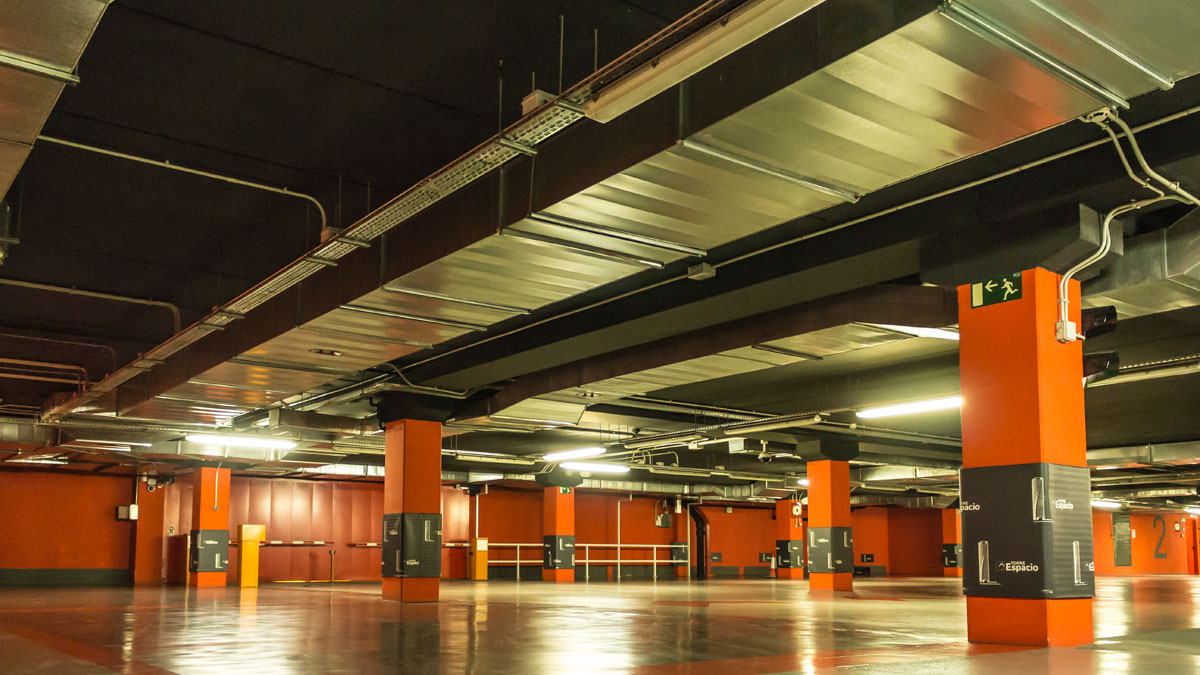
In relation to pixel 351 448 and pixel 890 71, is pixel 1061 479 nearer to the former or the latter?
pixel 890 71

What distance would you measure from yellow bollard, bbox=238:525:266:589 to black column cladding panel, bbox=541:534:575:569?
8911 millimetres

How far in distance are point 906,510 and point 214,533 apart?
31138mm

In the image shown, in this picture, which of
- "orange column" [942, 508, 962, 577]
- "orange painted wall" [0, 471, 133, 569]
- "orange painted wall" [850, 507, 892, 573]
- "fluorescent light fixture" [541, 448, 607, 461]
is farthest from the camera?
"orange painted wall" [850, 507, 892, 573]

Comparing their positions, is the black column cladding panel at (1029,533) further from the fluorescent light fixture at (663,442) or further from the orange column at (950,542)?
the orange column at (950,542)

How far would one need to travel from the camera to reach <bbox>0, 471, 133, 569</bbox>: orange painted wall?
26250mm

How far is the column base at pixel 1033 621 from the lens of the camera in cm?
769

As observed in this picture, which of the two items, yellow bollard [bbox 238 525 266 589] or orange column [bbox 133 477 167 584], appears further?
orange column [bbox 133 477 167 584]

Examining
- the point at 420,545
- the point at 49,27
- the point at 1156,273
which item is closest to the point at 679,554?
the point at 420,545

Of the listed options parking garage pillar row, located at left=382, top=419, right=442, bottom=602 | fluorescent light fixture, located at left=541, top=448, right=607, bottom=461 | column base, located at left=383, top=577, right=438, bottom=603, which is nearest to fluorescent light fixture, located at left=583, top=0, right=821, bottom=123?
parking garage pillar row, located at left=382, top=419, right=442, bottom=602

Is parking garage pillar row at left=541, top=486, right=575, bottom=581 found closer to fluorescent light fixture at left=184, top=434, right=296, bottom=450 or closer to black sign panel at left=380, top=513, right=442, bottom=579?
fluorescent light fixture at left=184, top=434, right=296, bottom=450

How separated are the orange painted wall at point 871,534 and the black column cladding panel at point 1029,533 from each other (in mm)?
36030

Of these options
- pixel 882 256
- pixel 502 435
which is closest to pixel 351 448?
pixel 502 435

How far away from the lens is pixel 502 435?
25516 millimetres

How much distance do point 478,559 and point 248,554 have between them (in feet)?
26.0
